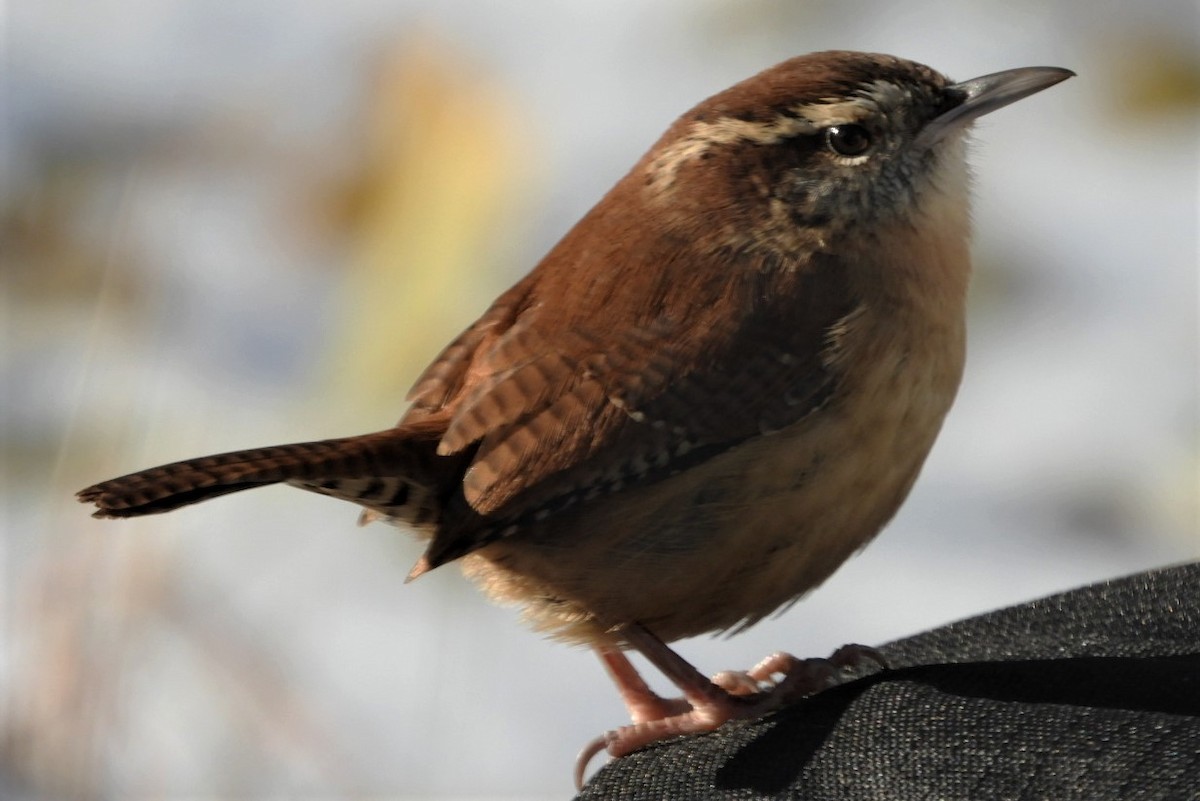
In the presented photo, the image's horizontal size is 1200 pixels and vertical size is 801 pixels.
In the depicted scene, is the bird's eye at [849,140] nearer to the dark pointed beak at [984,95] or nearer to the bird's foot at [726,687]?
the dark pointed beak at [984,95]

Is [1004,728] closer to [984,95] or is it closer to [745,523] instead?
[745,523]

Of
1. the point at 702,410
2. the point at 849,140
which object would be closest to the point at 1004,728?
the point at 702,410

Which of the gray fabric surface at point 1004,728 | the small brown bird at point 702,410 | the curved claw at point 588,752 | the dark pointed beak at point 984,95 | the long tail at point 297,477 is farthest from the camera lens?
the dark pointed beak at point 984,95

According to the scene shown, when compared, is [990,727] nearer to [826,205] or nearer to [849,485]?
[849,485]

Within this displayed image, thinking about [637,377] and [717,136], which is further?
[717,136]

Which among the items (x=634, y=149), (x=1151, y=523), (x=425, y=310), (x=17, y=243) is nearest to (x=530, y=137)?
(x=634, y=149)

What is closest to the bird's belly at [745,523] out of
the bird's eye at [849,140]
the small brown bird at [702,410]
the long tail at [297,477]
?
the small brown bird at [702,410]
